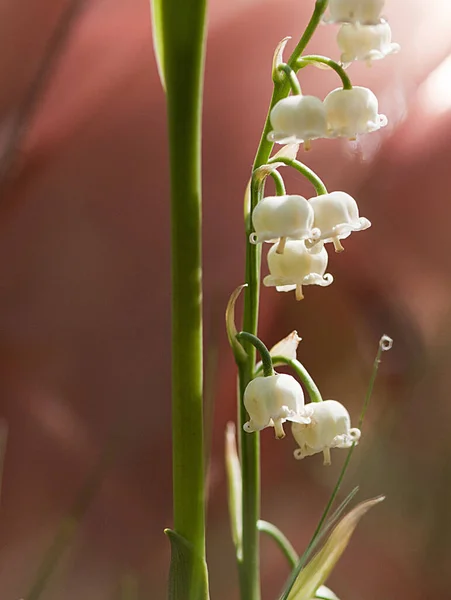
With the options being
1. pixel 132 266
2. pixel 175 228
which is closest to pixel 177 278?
pixel 175 228

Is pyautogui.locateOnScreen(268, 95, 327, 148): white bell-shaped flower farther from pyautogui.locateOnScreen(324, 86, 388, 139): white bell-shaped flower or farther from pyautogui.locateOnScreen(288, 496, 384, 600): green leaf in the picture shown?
A: pyautogui.locateOnScreen(288, 496, 384, 600): green leaf

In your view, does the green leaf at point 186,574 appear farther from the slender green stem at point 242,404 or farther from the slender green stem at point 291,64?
the slender green stem at point 291,64

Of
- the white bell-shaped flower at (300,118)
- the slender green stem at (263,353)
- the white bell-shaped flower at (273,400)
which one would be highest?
the white bell-shaped flower at (300,118)

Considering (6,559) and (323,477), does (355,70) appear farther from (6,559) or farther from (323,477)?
(6,559)

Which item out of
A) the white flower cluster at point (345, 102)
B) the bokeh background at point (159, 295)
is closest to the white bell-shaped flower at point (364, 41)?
the white flower cluster at point (345, 102)

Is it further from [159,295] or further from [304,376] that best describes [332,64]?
[159,295]

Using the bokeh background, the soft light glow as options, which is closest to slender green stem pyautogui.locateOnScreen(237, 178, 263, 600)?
the bokeh background
